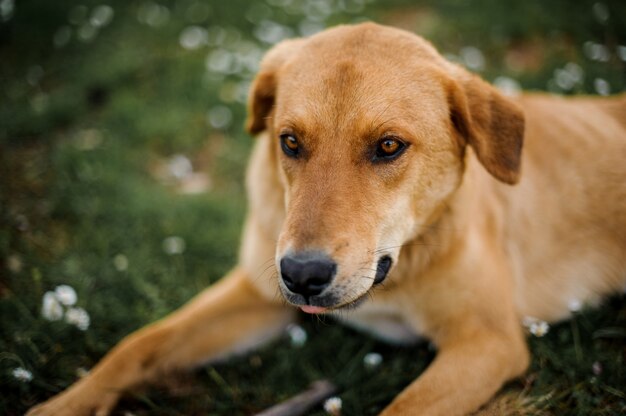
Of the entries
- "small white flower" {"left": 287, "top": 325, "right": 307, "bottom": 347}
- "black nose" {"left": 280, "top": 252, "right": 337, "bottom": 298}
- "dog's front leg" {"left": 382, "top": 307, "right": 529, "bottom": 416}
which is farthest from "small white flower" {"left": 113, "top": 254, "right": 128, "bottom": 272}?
"dog's front leg" {"left": 382, "top": 307, "right": 529, "bottom": 416}

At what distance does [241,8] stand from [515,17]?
3134mm

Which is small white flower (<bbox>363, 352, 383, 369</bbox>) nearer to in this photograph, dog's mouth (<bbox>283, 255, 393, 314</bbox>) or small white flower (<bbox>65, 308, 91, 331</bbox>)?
dog's mouth (<bbox>283, 255, 393, 314</bbox>)

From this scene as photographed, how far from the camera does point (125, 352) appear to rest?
289 centimetres

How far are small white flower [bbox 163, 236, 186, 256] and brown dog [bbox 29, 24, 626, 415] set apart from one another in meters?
0.71

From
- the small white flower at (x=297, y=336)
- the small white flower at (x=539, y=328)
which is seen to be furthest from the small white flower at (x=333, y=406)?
the small white flower at (x=539, y=328)

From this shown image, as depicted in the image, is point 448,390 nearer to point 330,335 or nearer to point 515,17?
point 330,335

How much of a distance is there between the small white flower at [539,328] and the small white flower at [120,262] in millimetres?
2663

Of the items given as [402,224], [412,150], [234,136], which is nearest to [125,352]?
[402,224]

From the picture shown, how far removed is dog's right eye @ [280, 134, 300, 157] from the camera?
8.18 feet

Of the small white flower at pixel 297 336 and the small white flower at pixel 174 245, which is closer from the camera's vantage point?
the small white flower at pixel 297 336

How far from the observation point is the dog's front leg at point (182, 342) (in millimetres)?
2742

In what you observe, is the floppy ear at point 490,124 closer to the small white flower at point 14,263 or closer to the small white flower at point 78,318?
the small white flower at point 78,318

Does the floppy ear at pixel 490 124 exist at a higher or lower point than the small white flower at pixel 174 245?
higher

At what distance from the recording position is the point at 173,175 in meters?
4.69
